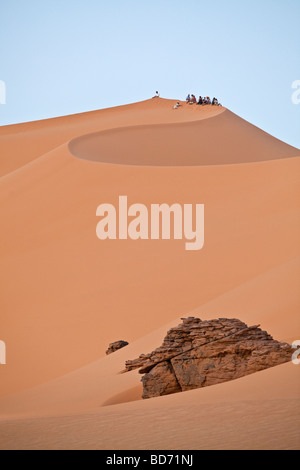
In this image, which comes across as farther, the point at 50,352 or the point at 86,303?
the point at 86,303

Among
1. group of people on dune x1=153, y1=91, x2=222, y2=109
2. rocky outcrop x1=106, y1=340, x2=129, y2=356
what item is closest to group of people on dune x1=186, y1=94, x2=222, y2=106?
group of people on dune x1=153, y1=91, x2=222, y2=109

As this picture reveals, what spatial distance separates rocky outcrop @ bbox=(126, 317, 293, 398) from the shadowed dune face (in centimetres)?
1791

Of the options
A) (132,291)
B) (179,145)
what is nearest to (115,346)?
(132,291)

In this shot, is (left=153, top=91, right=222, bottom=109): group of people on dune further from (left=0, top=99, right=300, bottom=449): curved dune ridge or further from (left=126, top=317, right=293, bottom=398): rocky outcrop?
(left=126, top=317, right=293, bottom=398): rocky outcrop

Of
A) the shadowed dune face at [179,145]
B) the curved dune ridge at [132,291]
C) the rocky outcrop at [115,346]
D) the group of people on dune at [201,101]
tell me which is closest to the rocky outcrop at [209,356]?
the curved dune ridge at [132,291]

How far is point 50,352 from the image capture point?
55.0ft

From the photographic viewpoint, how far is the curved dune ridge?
786 cm

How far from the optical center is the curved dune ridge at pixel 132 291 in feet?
25.8

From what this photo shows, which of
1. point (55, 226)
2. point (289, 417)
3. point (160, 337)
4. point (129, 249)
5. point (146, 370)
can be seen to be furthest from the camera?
point (55, 226)

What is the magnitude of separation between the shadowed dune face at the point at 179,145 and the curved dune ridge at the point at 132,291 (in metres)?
0.14

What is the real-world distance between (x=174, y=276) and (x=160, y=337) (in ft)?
12.7
